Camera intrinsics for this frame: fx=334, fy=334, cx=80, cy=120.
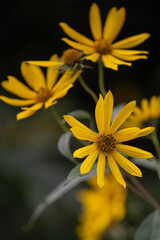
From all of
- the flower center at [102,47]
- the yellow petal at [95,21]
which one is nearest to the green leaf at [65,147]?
the flower center at [102,47]

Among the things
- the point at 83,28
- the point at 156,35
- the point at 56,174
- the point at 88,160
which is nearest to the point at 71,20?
the point at 83,28

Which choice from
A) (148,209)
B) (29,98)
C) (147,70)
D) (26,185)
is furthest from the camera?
(147,70)

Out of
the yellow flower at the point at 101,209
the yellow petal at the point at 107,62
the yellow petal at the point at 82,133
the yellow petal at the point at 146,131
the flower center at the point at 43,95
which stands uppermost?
the flower center at the point at 43,95

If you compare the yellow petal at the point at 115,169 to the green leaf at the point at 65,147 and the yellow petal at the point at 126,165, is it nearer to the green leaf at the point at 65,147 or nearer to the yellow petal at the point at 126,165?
the yellow petal at the point at 126,165

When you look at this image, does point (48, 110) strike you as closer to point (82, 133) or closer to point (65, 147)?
point (65, 147)

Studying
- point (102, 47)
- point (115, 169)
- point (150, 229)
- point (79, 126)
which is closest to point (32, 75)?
point (102, 47)

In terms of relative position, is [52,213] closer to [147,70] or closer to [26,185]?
[26,185]

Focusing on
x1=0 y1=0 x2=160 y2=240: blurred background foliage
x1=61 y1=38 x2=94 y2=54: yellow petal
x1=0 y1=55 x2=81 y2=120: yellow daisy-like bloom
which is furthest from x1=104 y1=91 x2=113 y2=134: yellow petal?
x1=0 y1=0 x2=160 y2=240: blurred background foliage
